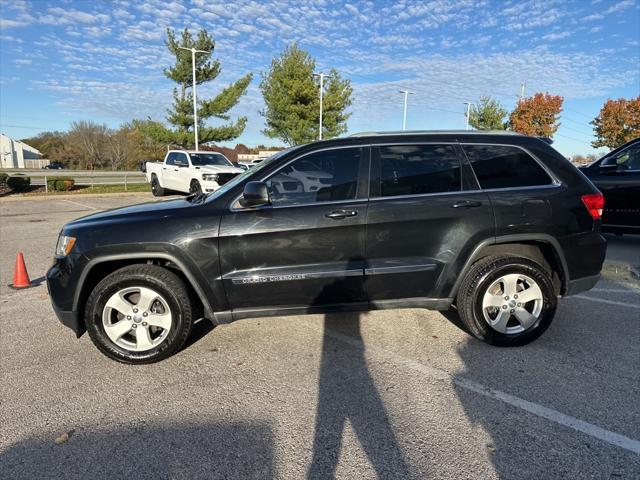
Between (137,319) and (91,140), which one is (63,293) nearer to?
(137,319)

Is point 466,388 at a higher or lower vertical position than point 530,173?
lower

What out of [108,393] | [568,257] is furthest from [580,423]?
[108,393]

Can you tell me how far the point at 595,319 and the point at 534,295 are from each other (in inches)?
47.0

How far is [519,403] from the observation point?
2887 millimetres

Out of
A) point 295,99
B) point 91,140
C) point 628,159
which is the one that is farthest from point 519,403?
point 91,140

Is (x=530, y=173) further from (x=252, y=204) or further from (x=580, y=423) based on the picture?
(x=252, y=204)

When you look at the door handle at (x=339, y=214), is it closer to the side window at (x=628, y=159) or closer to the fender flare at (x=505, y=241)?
the fender flare at (x=505, y=241)

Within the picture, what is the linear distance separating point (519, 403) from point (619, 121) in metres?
41.1

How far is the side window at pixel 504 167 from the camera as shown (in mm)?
3744

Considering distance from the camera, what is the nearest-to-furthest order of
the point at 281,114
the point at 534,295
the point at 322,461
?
1. the point at 322,461
2. the point at 534,295
3. the point at 281,114

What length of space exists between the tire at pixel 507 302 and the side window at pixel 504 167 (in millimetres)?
683

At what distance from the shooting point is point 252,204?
3416mm

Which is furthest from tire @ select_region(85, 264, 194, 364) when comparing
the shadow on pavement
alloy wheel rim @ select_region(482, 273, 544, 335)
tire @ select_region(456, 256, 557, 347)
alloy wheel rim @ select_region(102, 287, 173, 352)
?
alloy wheel rim @ select_region(482, 273, 544, 335)

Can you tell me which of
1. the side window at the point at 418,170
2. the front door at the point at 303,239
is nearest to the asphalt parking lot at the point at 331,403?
the front door at the point at 303,239
